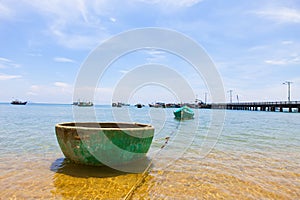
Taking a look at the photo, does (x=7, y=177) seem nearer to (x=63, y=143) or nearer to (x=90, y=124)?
(x=63, y=143)

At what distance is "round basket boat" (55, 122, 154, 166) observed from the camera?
516 cm

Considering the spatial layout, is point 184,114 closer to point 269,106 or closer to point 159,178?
point 159,178

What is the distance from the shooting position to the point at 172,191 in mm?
4523

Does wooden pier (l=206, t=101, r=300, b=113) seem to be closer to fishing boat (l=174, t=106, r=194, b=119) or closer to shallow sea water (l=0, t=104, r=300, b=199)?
fishing boat (l=174, t=106, r=194, b=119)

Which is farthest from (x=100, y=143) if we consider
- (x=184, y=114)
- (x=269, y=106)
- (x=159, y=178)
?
(x=269, y=106)

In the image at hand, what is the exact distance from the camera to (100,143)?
17.0 ft

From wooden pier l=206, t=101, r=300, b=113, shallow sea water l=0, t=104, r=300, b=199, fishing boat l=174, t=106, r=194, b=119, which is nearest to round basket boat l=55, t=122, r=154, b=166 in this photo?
shallow sea water l=0, t=104, r=300, b=199

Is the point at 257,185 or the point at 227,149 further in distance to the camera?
the point at 227,149

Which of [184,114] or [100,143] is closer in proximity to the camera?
[100,143]

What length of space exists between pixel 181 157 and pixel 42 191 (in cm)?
454

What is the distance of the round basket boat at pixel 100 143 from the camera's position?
16.9 feet

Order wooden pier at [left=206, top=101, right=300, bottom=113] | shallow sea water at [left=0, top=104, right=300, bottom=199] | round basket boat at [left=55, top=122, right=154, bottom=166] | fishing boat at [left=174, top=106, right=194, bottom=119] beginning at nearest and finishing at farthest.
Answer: shallow sea water at [left=0, top=104, right=300, bottom=199]
round basket boat at [left=55, top=122, right=154, bottom=166]
fishing boat at [left=174, top=106, right=194, bottom=119]
wooden pier at [left=206, top=101, right=300, bottom=113]

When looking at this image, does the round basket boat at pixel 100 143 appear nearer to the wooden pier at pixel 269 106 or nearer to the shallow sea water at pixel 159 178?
the shallow sea water at pixel 159 178

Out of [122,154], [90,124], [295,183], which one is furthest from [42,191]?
[295,183]
